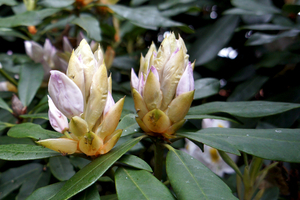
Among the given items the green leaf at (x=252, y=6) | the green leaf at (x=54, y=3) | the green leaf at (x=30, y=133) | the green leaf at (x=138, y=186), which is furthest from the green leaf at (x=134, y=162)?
the green leaf at (x=252, y=6)

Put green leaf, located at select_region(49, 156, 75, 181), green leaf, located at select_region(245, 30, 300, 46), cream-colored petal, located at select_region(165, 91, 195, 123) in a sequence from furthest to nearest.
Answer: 1. green leaf, located at select_region(245, 30, 300, 46)
2. green leaf, located at select_region(49, 156, 75, 181)
3. cream-colored petal, located at select_region(165, 91, 195, 123)

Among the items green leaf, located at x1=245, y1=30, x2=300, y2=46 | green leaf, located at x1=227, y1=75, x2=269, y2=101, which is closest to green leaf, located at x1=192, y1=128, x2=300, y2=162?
green leaf, located at x1=227, y1=75, x2=269, y2=101

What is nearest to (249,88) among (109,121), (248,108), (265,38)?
(265,38)

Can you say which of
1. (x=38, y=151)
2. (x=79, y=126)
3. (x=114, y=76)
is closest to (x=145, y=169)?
(x=79, y=126)

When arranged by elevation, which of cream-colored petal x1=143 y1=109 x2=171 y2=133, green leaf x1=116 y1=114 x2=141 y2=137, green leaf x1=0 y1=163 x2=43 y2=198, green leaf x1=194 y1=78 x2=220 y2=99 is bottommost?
green leaf x1=0 y1=163 x2=43 y2=198

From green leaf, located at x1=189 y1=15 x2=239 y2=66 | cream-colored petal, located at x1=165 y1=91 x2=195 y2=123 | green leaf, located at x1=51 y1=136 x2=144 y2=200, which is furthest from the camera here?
green leaf, located at x1=189 y1=15 x2=239 y2=66

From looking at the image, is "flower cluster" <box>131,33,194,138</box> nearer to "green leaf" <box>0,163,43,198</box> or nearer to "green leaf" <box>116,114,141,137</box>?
"green leaf" <box>116,114,141,137</box>

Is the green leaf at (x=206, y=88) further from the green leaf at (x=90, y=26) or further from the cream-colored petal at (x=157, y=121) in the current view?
the green leaf at (x=90, y=26)
